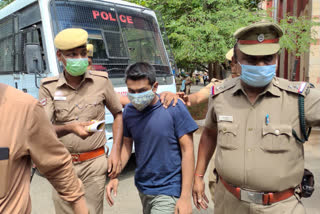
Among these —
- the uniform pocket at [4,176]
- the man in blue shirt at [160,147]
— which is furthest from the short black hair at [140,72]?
the uniform pocket at [4,176]

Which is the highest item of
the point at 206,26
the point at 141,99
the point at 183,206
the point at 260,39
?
the point at 206,26

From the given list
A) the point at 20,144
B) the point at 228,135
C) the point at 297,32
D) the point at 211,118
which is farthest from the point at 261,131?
the point at 297,32

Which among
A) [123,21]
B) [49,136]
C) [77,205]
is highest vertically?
[123,21]

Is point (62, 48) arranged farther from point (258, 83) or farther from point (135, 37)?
point (135, 37)

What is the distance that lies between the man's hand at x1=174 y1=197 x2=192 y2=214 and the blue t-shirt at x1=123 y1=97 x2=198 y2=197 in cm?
8

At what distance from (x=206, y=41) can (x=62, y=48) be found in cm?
813

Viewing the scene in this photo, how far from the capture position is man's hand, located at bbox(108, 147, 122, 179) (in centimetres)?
265

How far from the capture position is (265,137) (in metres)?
1.99

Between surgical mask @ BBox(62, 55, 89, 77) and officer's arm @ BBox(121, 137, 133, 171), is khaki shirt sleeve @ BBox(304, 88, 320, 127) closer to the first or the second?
officer's arm @ BBox(121, 137, 133, 171)

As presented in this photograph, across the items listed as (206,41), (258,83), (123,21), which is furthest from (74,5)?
(206,41)

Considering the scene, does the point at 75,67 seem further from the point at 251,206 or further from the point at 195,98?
the point at 251,206

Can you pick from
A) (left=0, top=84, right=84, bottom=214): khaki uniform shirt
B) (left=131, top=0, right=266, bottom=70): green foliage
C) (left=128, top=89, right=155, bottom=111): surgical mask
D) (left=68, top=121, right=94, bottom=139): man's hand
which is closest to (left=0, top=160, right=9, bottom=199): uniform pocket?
(left=0, top=84, right=84, bottom=214): khaki uniform shirt

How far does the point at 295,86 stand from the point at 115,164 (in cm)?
153

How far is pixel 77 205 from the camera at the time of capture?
1693 millimetres
